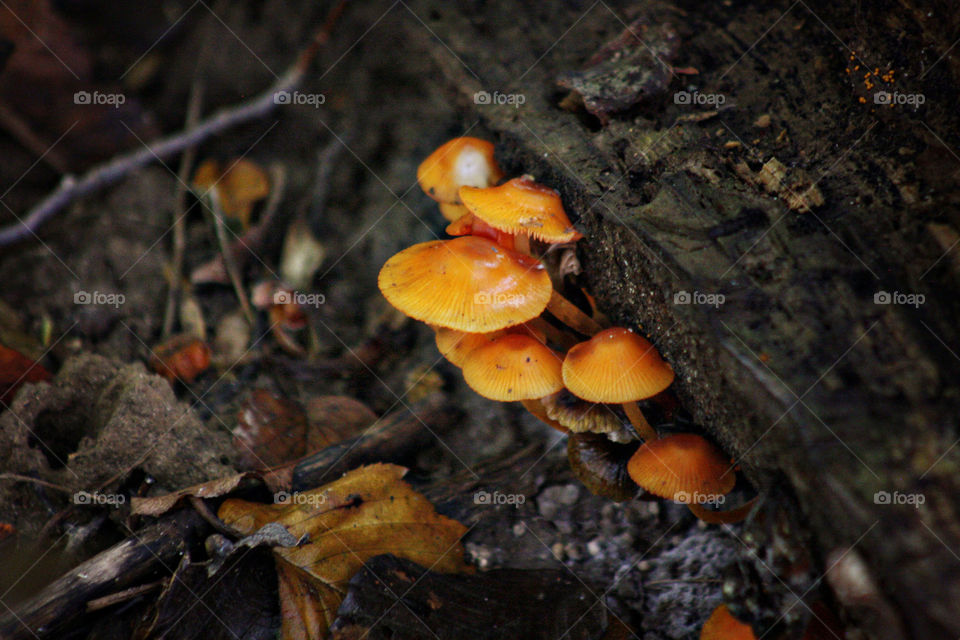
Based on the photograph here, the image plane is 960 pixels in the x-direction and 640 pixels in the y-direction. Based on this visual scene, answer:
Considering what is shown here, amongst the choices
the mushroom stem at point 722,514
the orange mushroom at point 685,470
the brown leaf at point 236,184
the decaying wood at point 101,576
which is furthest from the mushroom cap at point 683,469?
the brown leaf at point 236,184

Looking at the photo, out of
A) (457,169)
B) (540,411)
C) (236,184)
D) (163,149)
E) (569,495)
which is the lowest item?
(569,495)

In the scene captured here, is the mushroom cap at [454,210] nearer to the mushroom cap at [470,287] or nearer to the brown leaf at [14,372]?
the mushroom cap at [470,287]

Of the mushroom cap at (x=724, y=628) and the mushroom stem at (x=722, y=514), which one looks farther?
the mushroom stem at (x=722, y=514)

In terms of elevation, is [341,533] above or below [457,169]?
below

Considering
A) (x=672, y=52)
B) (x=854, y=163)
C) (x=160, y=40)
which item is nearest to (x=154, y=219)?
(x=160, y=40)

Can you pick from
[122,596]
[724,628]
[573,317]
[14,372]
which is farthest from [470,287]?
[14,372]

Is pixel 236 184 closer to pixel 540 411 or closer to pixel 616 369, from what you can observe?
pixel 540 411

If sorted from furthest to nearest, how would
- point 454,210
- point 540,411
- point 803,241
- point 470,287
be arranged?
point 454,210
point 540,411
point 470,287
point 803,241

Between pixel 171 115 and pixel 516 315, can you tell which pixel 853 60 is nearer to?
pixel 516 315
